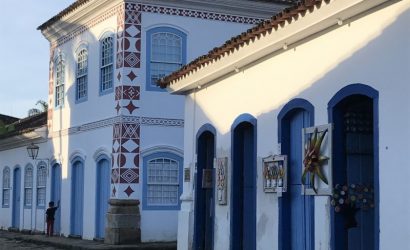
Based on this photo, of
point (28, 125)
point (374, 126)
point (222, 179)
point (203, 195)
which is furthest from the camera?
point (28, 125)

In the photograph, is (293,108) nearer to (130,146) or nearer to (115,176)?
(130,146)

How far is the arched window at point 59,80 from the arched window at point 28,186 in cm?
355

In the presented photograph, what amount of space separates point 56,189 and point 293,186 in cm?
1284

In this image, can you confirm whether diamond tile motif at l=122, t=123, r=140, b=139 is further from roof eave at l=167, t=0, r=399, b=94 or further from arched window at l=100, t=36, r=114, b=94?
roof eave at l=167, t=0, r=399, b=94

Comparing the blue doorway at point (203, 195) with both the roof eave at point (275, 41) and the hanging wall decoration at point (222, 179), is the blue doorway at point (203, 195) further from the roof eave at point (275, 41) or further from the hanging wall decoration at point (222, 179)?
the roof eave at point (275, 41)

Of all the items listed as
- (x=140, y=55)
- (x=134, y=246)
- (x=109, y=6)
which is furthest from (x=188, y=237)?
(x=109, y=6)

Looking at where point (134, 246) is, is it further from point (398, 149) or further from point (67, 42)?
point (398, 149)

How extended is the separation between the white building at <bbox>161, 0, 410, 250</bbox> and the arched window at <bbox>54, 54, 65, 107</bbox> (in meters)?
8.53

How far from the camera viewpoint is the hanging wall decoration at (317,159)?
367 inches

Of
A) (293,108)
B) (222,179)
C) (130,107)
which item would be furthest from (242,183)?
(130,107)

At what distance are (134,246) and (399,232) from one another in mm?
9648

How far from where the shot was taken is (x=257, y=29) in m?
10.5

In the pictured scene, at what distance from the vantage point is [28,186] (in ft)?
80.7

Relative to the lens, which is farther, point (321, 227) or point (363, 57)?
point (321, 227)
